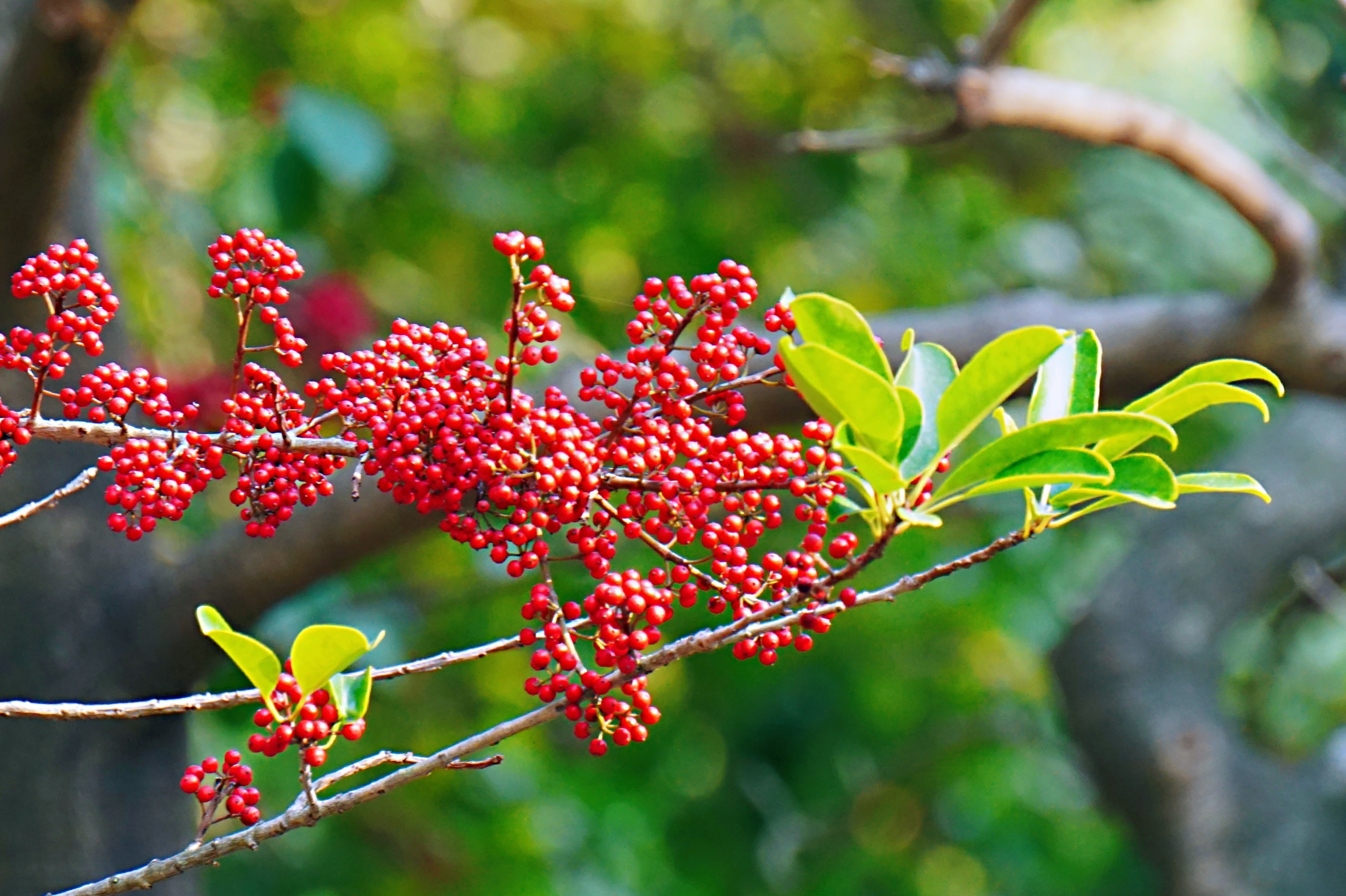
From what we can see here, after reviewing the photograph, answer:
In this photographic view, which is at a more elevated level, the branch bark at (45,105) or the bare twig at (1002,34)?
the bare twig at (1002,34)

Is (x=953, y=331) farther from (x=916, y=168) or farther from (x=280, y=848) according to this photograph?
(x=280, y=848)

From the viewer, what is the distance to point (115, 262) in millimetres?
2523

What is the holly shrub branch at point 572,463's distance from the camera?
0.65 metres

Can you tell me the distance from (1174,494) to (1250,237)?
3745 mm

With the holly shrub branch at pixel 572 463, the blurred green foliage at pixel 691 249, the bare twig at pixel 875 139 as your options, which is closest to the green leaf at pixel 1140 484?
the holly shrub branch at pixel 572 463

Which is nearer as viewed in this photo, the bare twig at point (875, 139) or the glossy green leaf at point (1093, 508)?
the glossy green leaf at point (1093, 508)

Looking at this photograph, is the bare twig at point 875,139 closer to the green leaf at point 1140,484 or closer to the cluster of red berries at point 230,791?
the green leaf at point 1140,484

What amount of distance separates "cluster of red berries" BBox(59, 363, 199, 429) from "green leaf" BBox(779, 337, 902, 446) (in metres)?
→ 0.36

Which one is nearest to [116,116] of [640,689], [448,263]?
[448,263]

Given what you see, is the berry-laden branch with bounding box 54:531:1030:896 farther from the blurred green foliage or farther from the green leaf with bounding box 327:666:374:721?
the blurred green foliage

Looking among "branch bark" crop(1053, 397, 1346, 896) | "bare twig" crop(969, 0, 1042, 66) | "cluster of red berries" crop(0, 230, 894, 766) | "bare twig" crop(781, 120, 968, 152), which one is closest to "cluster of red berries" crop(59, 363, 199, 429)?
"cluster of red berries" crop(0, 230, 894, 766)

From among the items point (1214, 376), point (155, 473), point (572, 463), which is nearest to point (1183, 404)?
point (1214, 376)

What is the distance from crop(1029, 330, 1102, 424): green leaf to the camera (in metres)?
0.78

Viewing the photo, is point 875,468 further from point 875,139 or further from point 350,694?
point 875,139
